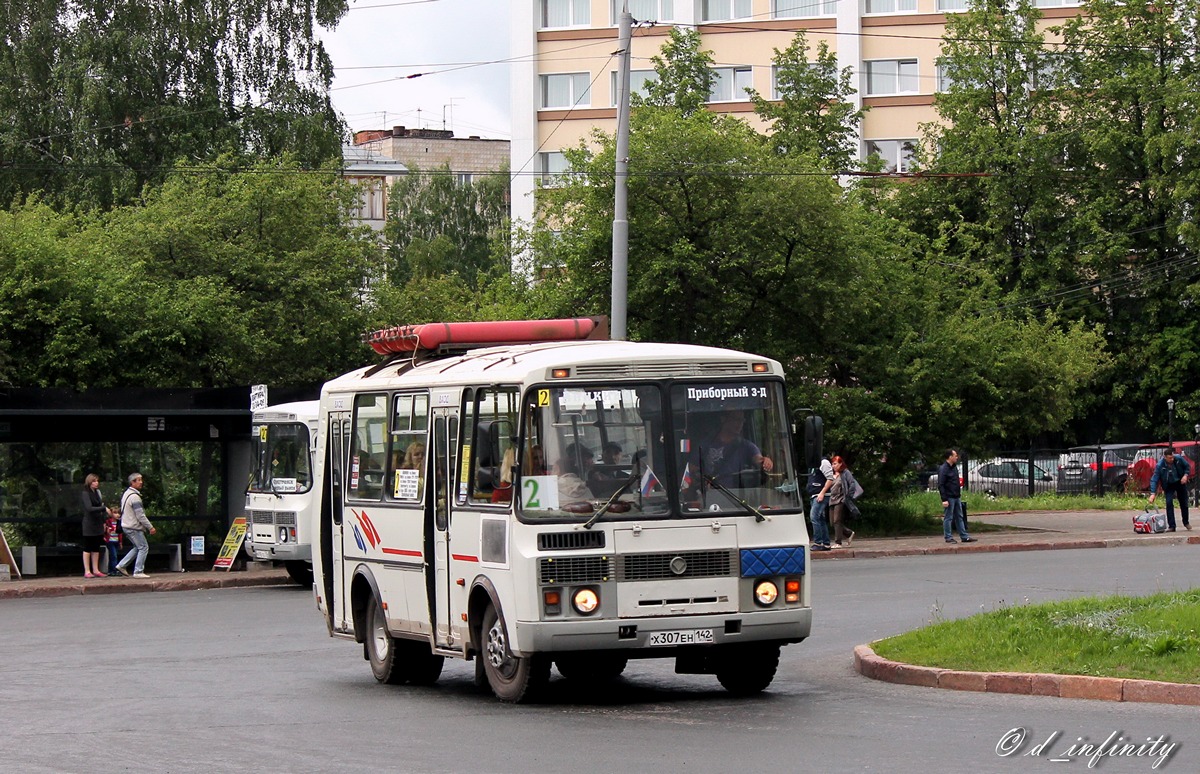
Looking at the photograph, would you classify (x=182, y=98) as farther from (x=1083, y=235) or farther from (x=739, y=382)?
(x=739, y=382)

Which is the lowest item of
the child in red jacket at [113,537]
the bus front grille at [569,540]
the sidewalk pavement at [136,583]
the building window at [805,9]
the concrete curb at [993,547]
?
the concrete curb at [993,547]

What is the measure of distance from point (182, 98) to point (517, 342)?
4278cm

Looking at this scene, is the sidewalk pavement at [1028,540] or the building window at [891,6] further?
the building window at [891,6]

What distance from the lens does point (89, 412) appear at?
2802 cm

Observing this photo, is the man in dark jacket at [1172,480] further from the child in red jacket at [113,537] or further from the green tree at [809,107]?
the green tree at [809,107]

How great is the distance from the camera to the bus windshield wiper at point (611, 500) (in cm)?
1199

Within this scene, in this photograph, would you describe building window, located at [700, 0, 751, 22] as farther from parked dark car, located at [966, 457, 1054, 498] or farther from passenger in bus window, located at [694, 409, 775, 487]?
passenger in bus window, located at [694, 409, 775, 487]

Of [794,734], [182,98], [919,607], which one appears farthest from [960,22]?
[794,734]

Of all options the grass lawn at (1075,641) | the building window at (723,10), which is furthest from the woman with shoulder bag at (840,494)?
the building window at (723,10)

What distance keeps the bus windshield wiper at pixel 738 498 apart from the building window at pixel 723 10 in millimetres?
61729

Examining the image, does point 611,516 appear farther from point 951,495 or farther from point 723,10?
point 723,10

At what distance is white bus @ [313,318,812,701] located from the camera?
12.0m

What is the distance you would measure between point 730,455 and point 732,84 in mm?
61152

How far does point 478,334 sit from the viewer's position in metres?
14.9
